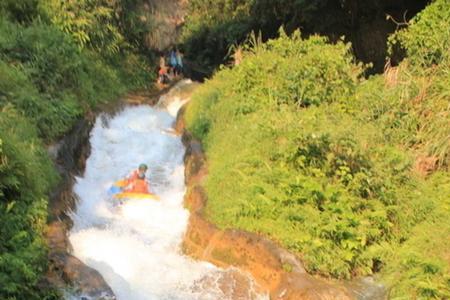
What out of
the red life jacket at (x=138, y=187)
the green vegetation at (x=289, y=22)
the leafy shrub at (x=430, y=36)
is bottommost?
the red life jacket at (x=138, y=187)

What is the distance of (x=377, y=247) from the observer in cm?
783

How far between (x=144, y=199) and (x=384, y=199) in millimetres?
4632

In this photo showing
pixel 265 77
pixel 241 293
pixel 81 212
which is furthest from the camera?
pixel 265 77

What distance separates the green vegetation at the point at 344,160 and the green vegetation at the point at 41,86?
3.03m

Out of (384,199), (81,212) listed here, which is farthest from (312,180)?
(81,212)

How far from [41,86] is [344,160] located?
7457 mm

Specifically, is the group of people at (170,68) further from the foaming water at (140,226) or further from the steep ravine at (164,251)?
the steep ravine at (164,251)

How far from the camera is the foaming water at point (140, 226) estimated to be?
25.6 ft

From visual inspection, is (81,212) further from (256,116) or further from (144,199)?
(256,116)

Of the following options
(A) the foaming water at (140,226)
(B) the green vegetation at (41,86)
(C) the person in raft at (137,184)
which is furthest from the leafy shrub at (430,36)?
(B) the green vegetation at (41,86)

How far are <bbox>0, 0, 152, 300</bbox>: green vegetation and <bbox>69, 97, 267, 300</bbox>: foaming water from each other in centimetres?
100

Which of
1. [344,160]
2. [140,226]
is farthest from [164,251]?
[344,160]

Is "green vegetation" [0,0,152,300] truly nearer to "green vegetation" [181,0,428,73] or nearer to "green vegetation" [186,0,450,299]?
"green vegetation" [186,0,450,299]

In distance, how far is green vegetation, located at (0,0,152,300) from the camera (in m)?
6.73
